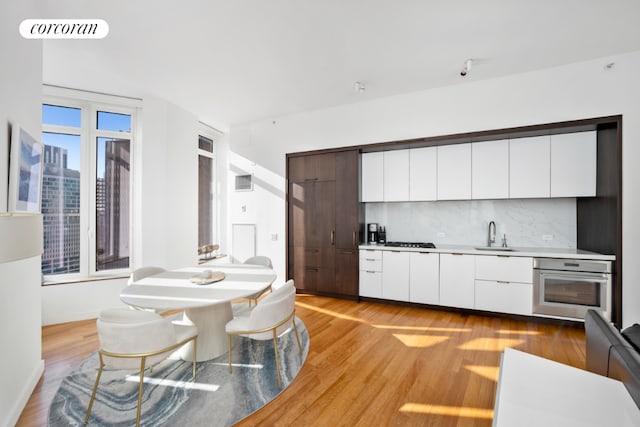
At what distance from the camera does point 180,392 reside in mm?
2100

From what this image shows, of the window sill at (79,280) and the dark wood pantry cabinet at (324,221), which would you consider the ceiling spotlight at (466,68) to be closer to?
the dark wood pantry cabinet at (324,221)

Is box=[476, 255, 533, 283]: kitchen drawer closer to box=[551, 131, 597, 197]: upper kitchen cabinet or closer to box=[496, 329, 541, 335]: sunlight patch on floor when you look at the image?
box=[496, 329, 541, 335]: sunlight patch on floor

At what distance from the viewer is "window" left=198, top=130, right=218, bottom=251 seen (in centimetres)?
514

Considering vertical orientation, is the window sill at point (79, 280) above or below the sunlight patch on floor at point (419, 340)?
above

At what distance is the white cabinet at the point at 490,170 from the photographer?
142 inches

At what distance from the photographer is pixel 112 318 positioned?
1.83m

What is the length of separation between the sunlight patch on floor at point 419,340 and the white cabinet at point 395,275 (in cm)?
97

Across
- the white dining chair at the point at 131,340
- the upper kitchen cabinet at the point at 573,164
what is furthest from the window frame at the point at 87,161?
the upper kitchen cabinet at the point at 573,164

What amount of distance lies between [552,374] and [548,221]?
315 centimetres

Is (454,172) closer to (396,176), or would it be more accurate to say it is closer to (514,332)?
(396,176)

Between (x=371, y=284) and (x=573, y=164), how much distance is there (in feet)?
9.60

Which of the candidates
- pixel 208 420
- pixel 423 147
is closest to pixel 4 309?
pixel 208 420

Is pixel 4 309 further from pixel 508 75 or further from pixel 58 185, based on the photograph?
pixel 508 75

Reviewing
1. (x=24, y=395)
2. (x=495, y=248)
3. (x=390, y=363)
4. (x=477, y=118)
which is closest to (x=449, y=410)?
(x=390, y=363)
